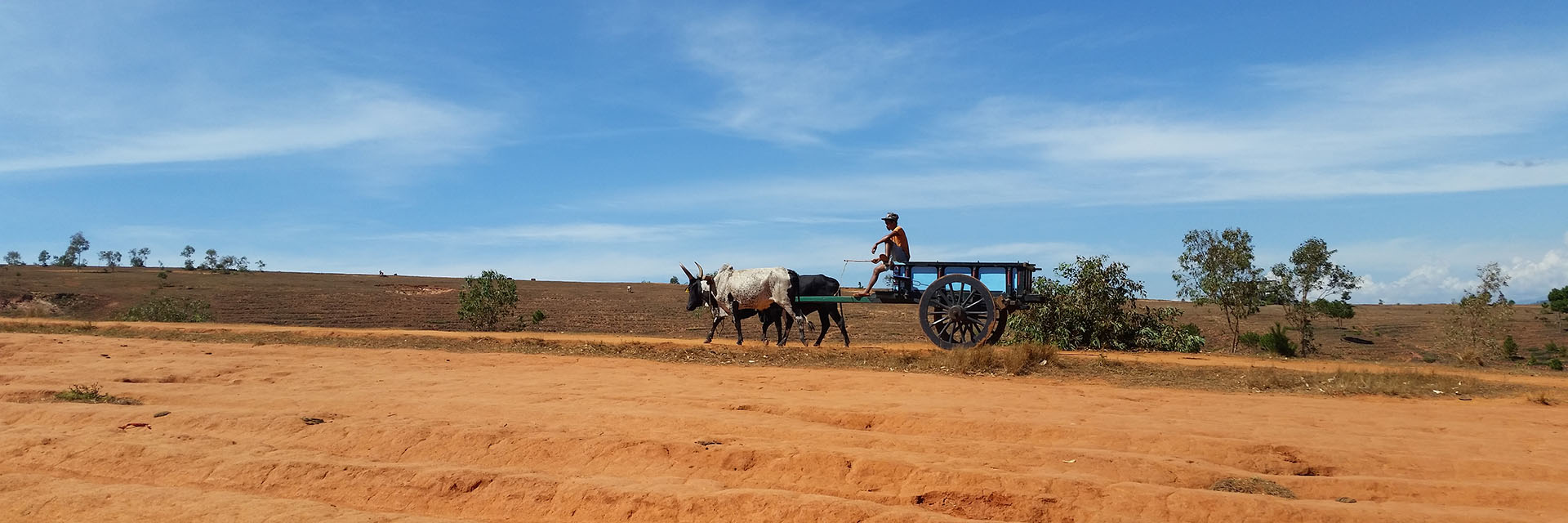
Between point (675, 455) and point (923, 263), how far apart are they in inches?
375

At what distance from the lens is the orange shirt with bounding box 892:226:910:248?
1675 centimetres

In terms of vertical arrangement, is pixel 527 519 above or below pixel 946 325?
below

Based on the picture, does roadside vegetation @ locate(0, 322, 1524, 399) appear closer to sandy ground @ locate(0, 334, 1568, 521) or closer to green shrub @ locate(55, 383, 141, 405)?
sandy ground @ locate(0, 334, 1568, 521)

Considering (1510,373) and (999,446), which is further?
(1510,373)

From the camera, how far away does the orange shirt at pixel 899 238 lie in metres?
16.8

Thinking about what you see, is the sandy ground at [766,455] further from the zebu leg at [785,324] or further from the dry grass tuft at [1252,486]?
the zebu leg at [785,324]

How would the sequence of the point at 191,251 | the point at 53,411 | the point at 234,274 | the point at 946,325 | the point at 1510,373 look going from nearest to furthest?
the point at 53,411 → the point at 1510,373 → the point at 946,325 → the point at 234,274 → the point at 191,251

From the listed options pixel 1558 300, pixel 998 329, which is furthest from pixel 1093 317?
pixel 1558 300

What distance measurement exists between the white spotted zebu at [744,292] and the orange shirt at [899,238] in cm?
233

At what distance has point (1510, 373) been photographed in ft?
45.4

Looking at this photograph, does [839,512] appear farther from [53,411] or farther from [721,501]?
[53,411]

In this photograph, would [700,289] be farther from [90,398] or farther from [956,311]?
[90,398]

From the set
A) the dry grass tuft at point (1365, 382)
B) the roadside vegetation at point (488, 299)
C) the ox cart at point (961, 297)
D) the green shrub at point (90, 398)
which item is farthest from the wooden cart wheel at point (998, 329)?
the roadside vegetation at point (488, 299)

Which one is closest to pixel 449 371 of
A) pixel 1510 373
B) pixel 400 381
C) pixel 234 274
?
pixel 400 381
